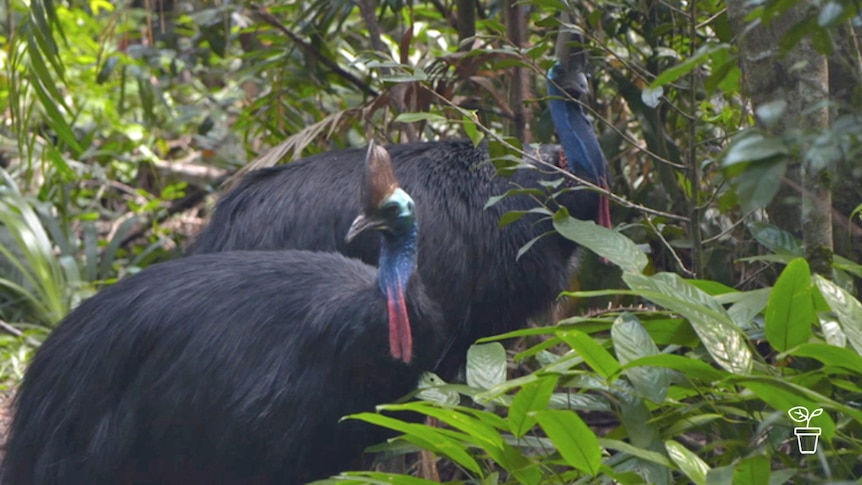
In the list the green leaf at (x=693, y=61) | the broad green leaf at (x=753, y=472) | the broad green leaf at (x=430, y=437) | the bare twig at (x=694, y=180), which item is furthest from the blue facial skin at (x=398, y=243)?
the broad green leaf at (x=753, y=472)

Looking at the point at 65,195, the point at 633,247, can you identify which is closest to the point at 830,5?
the point at 633,247

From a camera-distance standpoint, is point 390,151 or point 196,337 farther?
point 390,151

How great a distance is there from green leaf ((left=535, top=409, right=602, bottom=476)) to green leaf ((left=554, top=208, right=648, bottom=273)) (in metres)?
0.50

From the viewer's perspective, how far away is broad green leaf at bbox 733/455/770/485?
5.92 ft

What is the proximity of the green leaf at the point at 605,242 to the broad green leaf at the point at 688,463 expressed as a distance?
1.44ft

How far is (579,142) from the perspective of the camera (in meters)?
3.41

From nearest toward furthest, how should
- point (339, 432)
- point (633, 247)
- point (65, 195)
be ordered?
point (633, 247), point (339, 432), point (65, 195)

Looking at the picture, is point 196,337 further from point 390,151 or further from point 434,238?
point 390,151

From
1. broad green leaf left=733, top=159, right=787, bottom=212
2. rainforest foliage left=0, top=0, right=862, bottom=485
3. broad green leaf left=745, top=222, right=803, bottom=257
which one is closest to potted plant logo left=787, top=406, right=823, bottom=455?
rainforest foliage left=0, top=0, right=862, bottom=485

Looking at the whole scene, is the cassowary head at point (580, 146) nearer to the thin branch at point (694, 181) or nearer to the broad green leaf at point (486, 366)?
the thin branch at point (694, 181)

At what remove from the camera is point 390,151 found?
3.51m

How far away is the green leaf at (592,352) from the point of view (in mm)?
1983

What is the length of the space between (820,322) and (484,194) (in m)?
1.38

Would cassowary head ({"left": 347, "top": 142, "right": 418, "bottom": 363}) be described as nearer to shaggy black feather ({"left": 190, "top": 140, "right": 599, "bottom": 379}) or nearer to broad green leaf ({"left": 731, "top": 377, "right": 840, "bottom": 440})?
shaggy black feather ({"left": 190, "top": 140, "right": 599, "bottom": 379})
